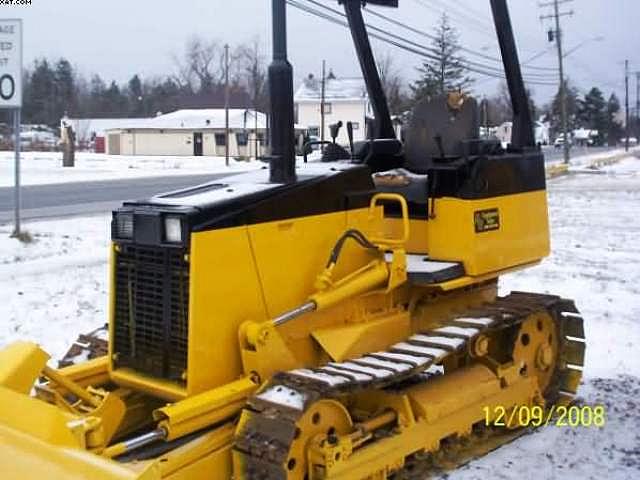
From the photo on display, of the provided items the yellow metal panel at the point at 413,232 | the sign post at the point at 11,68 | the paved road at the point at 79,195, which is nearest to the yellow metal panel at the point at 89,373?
the yellow metal panel at the point at 413,232

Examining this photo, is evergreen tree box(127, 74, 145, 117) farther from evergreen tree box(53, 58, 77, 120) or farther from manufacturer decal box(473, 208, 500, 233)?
manufacturer decal box(473, 208, 500, 233)

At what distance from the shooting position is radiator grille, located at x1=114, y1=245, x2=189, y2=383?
184 inches

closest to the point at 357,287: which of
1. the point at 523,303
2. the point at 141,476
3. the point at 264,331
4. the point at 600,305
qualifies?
the point at 264,331

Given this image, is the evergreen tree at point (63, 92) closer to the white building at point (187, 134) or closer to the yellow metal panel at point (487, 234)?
the white building at point (187, 134)

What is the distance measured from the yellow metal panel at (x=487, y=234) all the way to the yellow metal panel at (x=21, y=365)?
2669mm

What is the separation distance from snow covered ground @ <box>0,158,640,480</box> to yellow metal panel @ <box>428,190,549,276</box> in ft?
4.10

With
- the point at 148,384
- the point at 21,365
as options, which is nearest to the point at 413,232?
the point at 148,384

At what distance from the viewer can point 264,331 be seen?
473cm

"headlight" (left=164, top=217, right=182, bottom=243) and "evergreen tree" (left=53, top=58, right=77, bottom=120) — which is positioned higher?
"evergreen tree" (left=53, top=58, right=77, bottom=120)

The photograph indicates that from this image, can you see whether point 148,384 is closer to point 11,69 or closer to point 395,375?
point 395,375

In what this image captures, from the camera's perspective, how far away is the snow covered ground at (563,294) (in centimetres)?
565

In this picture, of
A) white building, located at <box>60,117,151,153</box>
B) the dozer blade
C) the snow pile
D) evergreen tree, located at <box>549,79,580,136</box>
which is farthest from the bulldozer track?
evergreen tree, located at <box>549,79,580,136</box>

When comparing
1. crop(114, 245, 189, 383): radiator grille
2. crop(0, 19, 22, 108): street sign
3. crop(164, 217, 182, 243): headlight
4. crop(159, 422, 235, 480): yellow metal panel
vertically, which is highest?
crop(0, 19, 22, 108): street sign

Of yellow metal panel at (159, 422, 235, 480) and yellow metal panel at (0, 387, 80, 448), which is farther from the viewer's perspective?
yellow metal panel at (159, 422, 235, 480)
